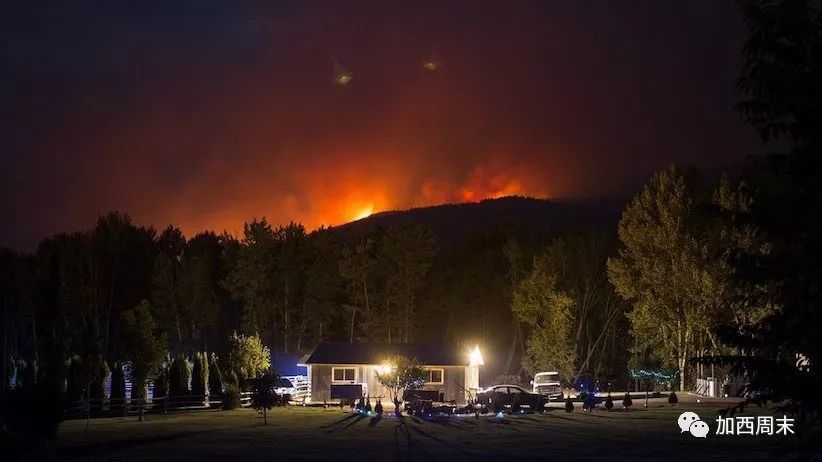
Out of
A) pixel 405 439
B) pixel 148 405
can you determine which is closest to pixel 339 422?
pixel 405 439

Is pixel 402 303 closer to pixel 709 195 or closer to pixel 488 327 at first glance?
pixel 488 327

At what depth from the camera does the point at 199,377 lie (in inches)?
2391

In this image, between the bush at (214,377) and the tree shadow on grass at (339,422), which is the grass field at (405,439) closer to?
the tree shadow on grass at (339,422)

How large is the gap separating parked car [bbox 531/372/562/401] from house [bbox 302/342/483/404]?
18.3 feet

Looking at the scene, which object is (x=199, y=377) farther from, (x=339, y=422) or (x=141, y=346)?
(x=339, y=422)

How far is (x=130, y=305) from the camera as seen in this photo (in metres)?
95.2

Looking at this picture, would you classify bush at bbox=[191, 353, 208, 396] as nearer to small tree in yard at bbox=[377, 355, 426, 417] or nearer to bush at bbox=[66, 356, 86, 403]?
bush at bbox=[66, 356, 86, 403]

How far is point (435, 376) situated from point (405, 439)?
2803cm

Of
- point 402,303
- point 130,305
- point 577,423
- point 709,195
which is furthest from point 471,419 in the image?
point 130,305

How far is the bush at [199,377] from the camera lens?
60.4 meters

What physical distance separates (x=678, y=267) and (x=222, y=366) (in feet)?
115

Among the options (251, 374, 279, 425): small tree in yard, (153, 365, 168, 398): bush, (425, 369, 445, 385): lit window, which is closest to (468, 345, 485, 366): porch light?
(425, 369, 445, 385): lit window

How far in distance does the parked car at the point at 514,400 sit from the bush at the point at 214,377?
20606 millimetres

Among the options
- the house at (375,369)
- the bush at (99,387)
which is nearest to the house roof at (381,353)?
the house at (375,369)
